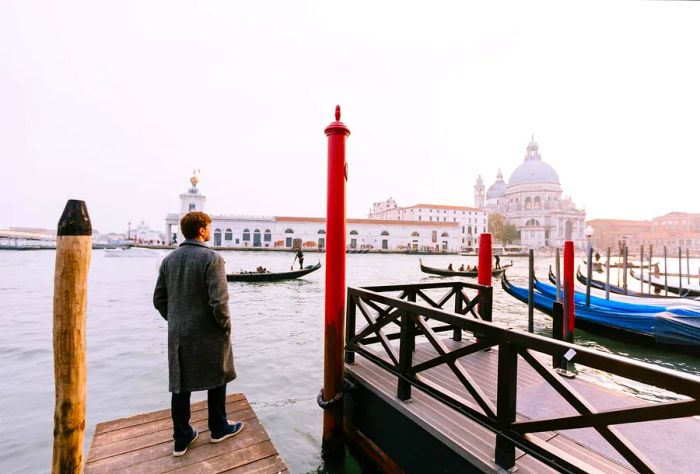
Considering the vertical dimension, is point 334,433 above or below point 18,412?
A: above

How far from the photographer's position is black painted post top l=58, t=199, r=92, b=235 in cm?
186

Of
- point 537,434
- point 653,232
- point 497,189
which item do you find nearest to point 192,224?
point 537,434

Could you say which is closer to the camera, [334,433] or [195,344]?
[195,344]

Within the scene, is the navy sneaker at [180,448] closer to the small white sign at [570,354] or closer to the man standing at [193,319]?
the man standing at [193,319]

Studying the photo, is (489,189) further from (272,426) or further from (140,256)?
(272,426)

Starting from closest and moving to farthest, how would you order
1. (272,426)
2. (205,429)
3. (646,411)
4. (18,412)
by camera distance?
(646,411) → (205,429) → (272,426) → (18,412)

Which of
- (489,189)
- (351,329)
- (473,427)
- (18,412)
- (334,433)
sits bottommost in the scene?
(18,412)

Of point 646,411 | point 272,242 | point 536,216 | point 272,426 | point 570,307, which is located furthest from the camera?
point 536,216

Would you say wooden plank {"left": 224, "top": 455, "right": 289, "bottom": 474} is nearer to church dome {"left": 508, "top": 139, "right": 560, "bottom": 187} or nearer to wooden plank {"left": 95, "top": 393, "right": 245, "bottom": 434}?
wooden plank {"left": 95, "top": 393, "right": 245, "bottom": 434}

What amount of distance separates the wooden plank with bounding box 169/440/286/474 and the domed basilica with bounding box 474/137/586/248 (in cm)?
8858

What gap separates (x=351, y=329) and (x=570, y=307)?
374 cm

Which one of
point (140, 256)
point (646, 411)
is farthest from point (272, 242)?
point (646, 411)

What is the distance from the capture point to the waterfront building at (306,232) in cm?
6531

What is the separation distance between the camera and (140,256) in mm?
41281
